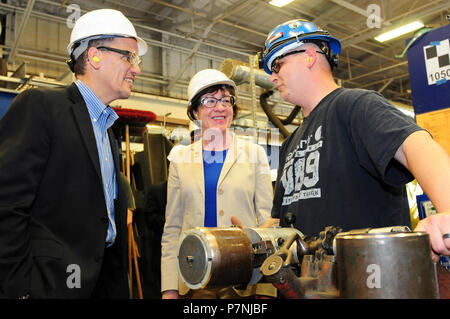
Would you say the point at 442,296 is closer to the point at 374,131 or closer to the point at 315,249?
the point at 315,249

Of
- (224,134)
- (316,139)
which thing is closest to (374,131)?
(316,139)

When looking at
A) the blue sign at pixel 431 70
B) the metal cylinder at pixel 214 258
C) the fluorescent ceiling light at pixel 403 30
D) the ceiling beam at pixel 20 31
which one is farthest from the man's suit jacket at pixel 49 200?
the fluorescent ceiling light at pixel 403 30

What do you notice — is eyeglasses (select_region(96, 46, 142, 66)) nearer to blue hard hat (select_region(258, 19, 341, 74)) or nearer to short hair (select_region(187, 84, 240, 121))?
short hair (select_region(187, 84, 240, 121))

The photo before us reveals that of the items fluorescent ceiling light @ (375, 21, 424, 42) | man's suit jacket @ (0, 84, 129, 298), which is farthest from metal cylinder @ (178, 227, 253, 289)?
fluorescent ceiling light @ (375, 21, 424, 42)

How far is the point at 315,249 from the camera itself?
881mm

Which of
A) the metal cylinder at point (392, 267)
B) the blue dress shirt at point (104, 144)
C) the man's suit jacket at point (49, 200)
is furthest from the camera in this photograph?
the blue dress shirt at point (104, 144)

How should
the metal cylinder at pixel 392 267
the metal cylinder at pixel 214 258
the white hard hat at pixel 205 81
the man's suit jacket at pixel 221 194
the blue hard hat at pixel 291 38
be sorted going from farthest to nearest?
the white hard hat at pixel 205 81
the man's suit jacket at pixel 221 194
the blue hard hat at pixel 291 38
the metal cylinder at pixel 214 258
the metal cylinder at pixel 392 267

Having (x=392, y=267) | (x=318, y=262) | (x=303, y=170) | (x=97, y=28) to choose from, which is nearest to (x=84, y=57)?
(x=97, y=28)

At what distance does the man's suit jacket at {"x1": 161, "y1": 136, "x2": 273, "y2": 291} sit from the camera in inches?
79.0

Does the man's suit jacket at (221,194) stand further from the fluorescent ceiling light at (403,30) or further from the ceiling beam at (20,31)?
the fluorescent ceiling light at (403,30)

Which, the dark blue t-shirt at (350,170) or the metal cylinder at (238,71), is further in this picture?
the metal cylinder at (238,71)

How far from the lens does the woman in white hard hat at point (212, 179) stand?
2.01 m

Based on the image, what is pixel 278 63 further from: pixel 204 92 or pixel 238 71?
pixel 238 71
